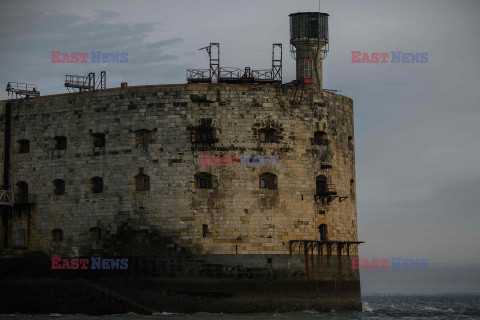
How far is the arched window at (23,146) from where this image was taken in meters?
49.0

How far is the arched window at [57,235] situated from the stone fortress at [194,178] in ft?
0.18

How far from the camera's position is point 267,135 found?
46.1m

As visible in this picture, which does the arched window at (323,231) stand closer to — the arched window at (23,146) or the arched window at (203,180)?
the arched window at (203,180)

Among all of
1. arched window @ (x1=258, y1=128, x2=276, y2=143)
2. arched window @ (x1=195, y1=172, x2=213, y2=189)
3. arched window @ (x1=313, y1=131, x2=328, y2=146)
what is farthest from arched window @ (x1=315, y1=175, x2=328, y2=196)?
arched window @ (x1=195, y1=172, x2=213, y2=189)

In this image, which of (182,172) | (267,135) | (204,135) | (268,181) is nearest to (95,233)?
(182,172)

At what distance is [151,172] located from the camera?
45.1 meters

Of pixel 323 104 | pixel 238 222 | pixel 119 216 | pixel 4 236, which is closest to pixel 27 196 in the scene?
pixel 4 236

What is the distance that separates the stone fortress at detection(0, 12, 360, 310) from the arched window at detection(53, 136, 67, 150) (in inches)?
4.3

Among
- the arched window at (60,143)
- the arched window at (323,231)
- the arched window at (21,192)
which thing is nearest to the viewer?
the arched window at (323,231)

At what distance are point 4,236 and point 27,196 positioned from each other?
105 inches

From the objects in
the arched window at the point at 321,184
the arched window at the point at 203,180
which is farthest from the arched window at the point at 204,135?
the arched window at the point at 321,184

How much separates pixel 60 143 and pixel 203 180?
29.8ft

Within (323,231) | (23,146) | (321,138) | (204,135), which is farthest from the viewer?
(23,146)

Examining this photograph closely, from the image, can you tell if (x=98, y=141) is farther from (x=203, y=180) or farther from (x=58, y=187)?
(x=203, y=180)
